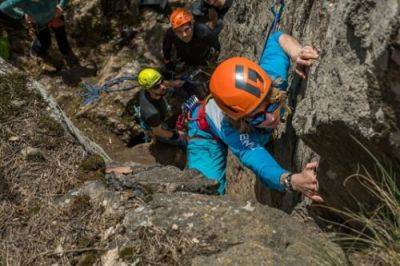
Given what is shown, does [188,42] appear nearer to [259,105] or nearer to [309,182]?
[259,105]

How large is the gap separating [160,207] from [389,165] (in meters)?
1.62

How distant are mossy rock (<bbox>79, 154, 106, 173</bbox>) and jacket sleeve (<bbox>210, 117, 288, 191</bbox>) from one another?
1.36 metres

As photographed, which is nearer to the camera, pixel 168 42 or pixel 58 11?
pixel 168 42

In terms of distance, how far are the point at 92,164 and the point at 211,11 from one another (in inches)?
233

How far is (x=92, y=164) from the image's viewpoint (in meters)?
4.71

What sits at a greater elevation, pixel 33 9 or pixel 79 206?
pixel 79 206

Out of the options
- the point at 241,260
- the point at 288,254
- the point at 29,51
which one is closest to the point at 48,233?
the point at 241,260

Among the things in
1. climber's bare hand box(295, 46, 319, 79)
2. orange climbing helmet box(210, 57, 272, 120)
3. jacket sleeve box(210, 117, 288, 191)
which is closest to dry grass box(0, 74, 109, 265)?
orange climbing helmet box(210, 57, 272, 120)

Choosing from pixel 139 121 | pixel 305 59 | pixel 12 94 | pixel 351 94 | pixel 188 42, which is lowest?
pixel 139 121

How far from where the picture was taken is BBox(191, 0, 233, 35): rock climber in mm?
9820

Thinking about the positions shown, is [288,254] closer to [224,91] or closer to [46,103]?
[224,91]

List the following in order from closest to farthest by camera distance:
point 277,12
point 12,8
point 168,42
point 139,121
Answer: point 277,12 → point 168,42 → point 12,8 → point 139,121

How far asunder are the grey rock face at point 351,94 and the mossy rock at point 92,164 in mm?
1782

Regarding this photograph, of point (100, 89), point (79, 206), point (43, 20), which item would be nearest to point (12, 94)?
point (79, 206)
